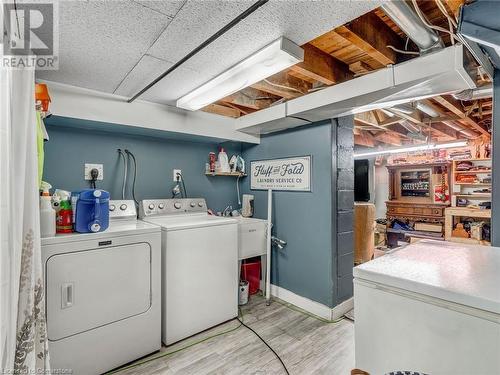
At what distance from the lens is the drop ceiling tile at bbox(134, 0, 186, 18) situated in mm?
1162

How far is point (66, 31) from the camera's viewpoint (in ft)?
4.51

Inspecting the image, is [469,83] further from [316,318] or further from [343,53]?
[316,318]

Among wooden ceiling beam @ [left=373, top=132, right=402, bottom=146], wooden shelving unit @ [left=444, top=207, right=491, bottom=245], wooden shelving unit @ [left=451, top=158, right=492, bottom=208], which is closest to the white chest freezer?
wooden ceiling beam @ [left=373, top=132, right=402, bottom=146]

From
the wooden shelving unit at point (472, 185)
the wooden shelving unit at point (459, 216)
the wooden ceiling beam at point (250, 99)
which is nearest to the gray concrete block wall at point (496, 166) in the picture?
the wooden ceiling beam at point (250, 99)

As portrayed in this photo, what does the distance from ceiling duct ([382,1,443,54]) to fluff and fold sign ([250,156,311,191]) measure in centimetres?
145

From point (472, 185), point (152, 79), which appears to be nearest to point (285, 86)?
point (152, 79)

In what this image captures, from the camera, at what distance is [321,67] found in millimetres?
2068

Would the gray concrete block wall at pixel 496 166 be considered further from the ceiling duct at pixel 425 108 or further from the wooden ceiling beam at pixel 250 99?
the wooden ceiling beam at pixel 250 99

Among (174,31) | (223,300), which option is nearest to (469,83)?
(174,31)

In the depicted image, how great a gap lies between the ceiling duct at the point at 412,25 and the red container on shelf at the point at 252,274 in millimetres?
2660

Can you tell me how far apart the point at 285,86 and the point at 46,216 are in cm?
214

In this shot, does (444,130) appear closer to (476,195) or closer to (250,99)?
(476,195)

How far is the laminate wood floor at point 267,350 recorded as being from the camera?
1.97 meters

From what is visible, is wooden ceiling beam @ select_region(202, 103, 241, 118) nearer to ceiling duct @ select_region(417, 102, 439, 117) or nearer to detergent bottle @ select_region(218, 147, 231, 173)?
detergent bottle @ select_region(218, 147, 231, 173)
